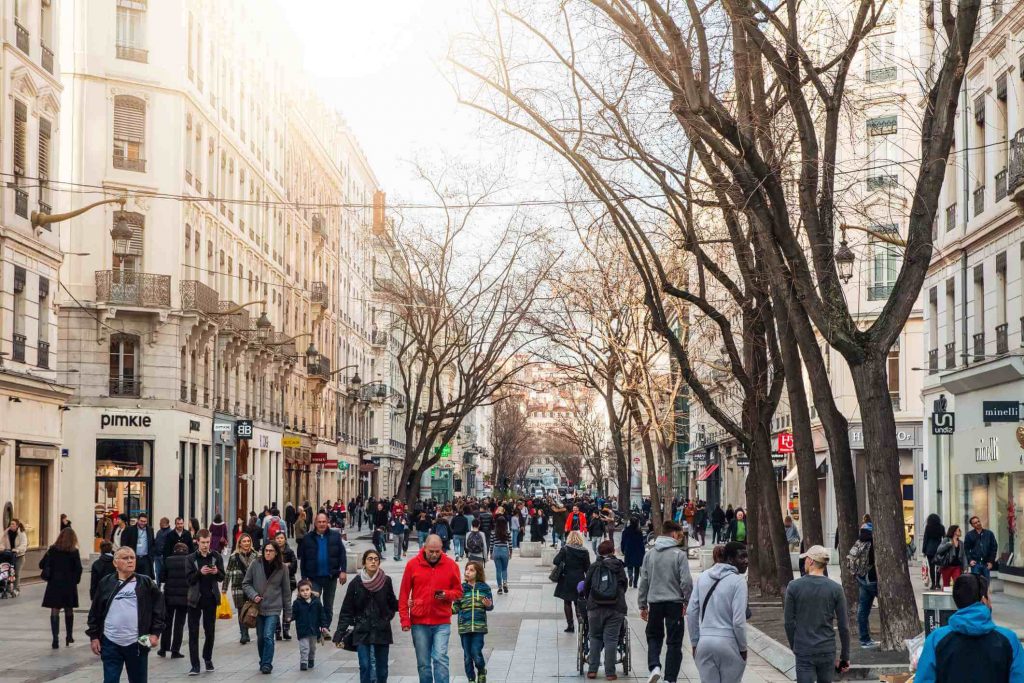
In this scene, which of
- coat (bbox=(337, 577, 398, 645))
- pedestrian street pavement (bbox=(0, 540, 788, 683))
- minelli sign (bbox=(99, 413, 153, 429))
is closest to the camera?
coat (bbox=(337, 577, 398, 645))

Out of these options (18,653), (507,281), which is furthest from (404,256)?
(18,653)

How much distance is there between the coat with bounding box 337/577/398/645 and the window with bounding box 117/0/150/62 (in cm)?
3186

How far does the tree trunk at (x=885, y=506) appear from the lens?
16141 mm

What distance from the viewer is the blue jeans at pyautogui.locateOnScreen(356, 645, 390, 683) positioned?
1382 centimetres

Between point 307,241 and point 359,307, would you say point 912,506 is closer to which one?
point 307,241

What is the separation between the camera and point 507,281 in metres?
48.7

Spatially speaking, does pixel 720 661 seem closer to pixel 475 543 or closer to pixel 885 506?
pixel 885 506

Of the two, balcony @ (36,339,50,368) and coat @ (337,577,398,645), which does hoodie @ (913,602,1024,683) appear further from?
balcony @ (36,339,50,368)

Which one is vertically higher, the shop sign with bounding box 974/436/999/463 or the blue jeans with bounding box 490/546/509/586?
the shop sign with bounding box 974/436/999/463

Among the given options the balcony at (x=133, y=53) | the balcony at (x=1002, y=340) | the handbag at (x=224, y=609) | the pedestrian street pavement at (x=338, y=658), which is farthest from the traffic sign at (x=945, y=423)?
the balcony at (x=133, y=53)

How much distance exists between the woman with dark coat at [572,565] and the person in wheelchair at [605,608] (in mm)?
2709

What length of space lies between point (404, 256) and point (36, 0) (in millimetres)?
18613

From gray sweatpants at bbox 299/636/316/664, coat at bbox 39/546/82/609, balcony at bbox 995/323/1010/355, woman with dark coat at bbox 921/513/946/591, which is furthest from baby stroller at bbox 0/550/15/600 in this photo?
balcony at bbox 995/323/1010/355

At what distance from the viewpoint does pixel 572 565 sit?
1938 cm
